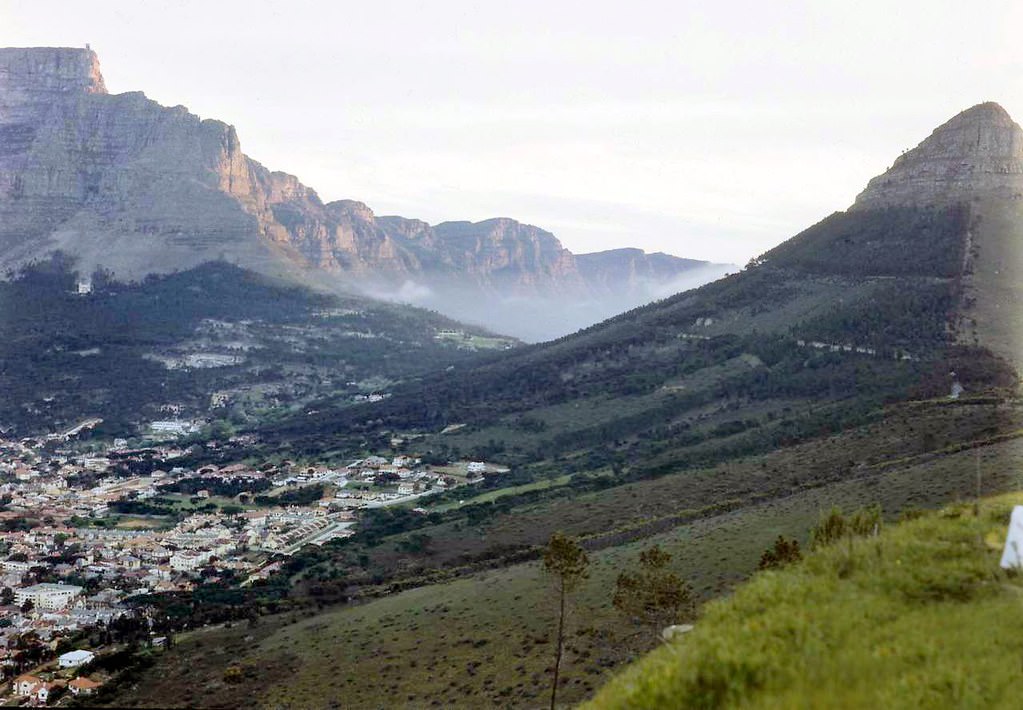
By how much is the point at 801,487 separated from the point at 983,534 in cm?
3031

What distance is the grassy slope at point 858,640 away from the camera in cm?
774

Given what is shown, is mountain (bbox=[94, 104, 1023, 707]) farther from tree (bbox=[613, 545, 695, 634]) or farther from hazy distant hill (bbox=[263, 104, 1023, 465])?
tree (bbox=[613, 545, 695, 634])

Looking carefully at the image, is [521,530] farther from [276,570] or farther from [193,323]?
[193,323]

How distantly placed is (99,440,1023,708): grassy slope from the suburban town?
14.7ft

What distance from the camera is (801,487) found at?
41.9m

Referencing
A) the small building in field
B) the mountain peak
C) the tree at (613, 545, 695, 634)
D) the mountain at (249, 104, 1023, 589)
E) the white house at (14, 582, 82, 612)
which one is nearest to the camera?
the tree at (613, 545, 695, 634)

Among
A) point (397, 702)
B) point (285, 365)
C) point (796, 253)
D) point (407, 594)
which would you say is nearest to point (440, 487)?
point (407, 594)

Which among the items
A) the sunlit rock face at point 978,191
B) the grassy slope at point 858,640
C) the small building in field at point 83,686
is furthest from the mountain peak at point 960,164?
the grassy slope at point 858,640

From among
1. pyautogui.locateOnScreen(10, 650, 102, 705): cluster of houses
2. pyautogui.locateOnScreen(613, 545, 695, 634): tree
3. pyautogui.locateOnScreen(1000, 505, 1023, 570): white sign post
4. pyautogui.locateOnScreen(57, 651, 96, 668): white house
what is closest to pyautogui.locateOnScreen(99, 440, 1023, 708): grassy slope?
pyautogui.locateOnScreen(613, 545, 695, 634): tree

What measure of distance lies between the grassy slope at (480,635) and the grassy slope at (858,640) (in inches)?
477

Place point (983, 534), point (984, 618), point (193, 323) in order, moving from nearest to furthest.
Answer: point (984, 618)
point (983, 534)
point (193, 323)

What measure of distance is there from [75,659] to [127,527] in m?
30.3

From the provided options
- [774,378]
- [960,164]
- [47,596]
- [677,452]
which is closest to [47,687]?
[47,596]

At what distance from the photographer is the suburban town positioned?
123 feet
